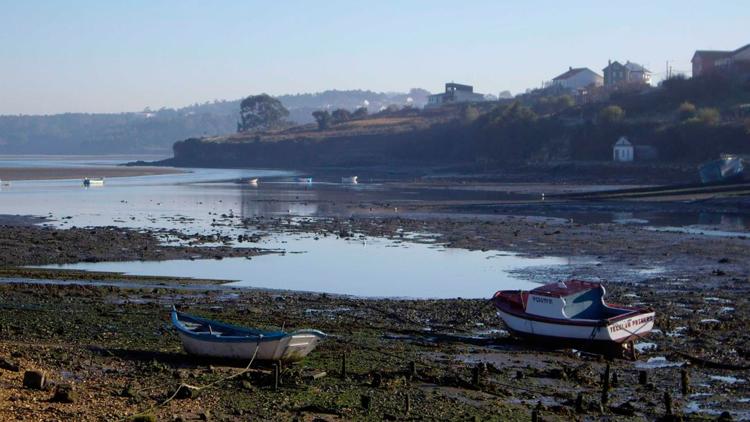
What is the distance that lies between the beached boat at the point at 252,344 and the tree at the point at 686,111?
9241 cm

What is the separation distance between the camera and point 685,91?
119 m

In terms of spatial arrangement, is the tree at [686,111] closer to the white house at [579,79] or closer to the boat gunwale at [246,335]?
the white house at [579,79]

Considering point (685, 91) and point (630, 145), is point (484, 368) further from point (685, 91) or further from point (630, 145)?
point (685, 91)

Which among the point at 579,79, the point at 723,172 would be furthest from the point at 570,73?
the point at 723,172

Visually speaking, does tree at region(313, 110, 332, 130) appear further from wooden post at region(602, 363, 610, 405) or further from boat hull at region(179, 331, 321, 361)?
wooden post at region(602, 363, 610, 405)

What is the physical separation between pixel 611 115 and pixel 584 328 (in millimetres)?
93719

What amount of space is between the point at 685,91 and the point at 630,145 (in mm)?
21636

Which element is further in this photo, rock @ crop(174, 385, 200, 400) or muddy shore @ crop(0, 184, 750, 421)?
rock @ crop(174, 385, 200, 400)

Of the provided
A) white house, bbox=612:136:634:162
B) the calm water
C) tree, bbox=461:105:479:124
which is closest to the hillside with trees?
tree, bbox=461:105:479:124

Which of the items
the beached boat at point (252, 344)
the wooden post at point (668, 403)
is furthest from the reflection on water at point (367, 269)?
the wooden post at point (668, 403)

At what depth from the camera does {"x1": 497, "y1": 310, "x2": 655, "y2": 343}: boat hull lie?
2164 cm

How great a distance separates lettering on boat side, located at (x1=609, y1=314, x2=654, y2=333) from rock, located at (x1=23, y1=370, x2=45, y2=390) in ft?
36.8

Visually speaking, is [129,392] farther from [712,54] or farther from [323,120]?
[323,120]

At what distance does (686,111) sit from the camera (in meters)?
108
